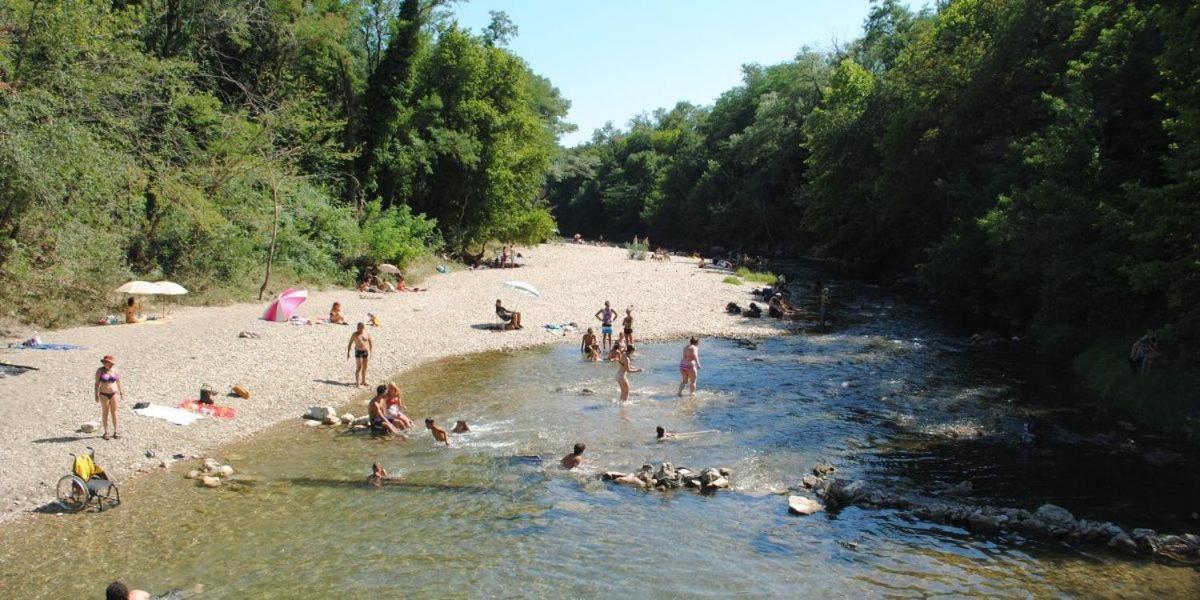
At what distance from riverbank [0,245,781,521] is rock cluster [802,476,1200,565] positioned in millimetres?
12853

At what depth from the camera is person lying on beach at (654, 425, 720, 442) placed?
17.3 meters

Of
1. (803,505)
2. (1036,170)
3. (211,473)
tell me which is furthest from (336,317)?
(1036,170)

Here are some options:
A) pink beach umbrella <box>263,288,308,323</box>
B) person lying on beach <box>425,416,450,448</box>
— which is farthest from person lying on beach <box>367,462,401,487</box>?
pink beach umbrella <box>263,288,308,323</box>

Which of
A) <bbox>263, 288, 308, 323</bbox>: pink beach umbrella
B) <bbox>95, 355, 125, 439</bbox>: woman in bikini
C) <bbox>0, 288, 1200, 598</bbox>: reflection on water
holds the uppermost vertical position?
<bbox>263, 288, 308, 323</bbox>: pink beach umbrella

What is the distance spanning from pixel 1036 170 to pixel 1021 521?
18634 mm

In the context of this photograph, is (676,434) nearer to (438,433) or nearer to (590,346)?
(438,433)

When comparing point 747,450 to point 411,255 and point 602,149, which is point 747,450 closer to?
point 411,255

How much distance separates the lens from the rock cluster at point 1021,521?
457 inches

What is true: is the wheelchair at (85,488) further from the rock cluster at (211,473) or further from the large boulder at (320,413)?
the large boulder at (320,413)

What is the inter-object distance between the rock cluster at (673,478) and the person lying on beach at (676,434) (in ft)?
7.03

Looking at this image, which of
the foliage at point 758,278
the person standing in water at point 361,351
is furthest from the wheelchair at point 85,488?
the foliage at point 758,278

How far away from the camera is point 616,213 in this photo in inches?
4353

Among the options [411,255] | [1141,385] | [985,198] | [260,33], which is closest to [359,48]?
[260,33]

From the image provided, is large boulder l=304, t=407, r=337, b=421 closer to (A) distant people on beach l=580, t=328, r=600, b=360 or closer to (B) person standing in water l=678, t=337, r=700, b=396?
(B) person standing in water l=678, t=337, r=700, b=396
